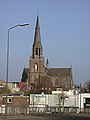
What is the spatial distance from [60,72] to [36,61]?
2899 cm

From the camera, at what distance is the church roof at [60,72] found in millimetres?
175875

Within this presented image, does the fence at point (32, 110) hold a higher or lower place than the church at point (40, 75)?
lower

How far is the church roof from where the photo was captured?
17588cm

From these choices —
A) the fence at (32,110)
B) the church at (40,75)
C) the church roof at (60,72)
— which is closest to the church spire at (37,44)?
the church at (40,75)

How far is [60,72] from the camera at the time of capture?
17825cm

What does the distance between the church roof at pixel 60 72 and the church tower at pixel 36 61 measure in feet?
63.9

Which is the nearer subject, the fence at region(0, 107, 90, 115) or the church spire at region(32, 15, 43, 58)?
the fence at region(0, 107, 90, 115)

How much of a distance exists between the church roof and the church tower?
19.5 meters

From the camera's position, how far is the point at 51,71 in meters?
180

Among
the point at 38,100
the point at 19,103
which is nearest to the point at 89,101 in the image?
the point at 38,100

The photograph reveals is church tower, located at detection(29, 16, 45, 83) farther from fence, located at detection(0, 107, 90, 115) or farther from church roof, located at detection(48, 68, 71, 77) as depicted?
fence, located at detection(0, 107, 90, 115)

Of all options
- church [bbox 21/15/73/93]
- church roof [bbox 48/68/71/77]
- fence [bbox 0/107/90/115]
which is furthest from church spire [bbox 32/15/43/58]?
fence [bbox 0/107/90/115]

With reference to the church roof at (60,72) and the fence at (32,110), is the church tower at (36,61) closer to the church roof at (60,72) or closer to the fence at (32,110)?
the church roof at (60,72)

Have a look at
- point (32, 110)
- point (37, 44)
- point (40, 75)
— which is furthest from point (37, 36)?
point (32, 110)
